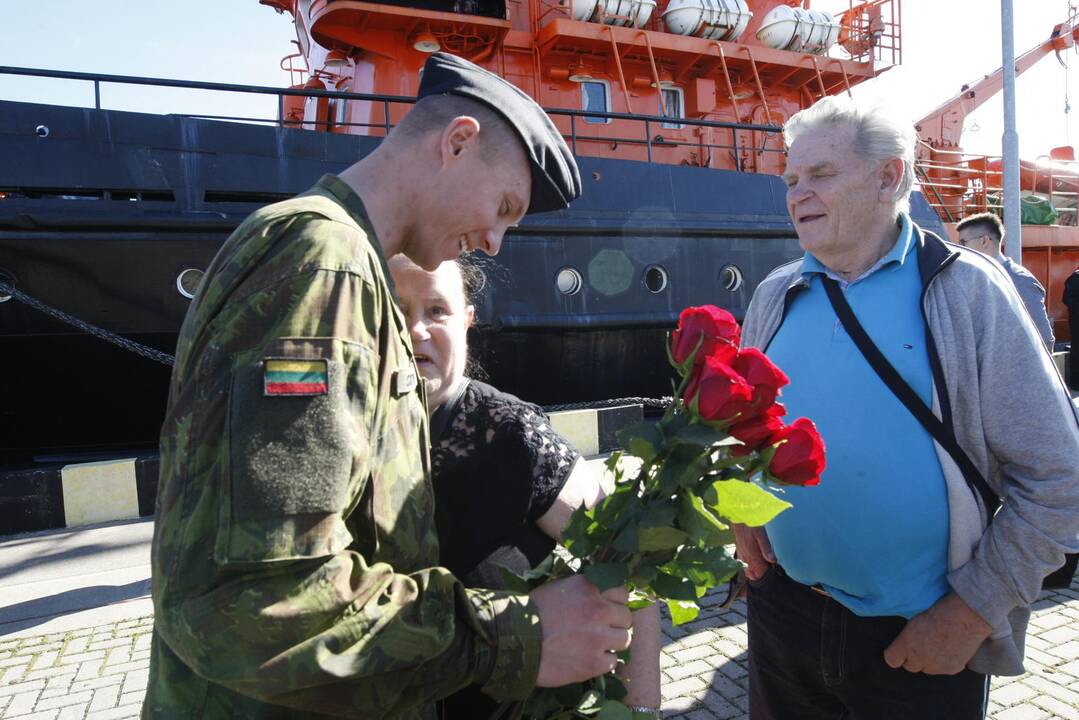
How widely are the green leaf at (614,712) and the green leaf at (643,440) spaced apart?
42 cm

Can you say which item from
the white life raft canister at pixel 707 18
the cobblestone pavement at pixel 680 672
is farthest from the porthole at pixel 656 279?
the cobblestone pavement at pixel 680 672

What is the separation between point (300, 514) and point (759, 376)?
64cm

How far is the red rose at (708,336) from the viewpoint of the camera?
1114 millimetres

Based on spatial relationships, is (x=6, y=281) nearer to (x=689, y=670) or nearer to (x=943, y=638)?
(x=689, y=670)

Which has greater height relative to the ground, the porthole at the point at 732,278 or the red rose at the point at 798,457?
the porthole at the point at 732,278

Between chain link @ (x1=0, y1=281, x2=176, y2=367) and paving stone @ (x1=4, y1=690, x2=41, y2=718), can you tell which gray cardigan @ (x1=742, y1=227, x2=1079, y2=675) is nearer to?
paving stone @ (x1=4, y1=690, x2=41, y2=718)

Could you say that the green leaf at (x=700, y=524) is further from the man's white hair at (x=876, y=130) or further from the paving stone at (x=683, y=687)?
the paving stone at (x=683, y=687)

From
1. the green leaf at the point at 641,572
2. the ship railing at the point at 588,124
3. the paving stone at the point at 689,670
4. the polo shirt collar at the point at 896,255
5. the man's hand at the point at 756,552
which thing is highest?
the ship railing at the point at 588,124

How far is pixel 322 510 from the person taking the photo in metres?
0.89

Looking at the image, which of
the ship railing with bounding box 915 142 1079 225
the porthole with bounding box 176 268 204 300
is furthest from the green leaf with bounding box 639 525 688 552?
the ship railing with bounding box 915 142 1079 225

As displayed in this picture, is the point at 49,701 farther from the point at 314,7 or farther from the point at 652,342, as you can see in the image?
the point at 314,7

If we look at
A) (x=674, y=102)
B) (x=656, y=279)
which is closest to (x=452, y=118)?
(x=656, y=279)

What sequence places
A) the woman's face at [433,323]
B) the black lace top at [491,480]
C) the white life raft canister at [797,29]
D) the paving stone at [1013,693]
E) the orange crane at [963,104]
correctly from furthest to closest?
the orange crane at [963,104] → the white life raft canister at [797,29] → the paving stone at [1013,693] → the woman's face at [433,323] → the black lace top at [491,480]

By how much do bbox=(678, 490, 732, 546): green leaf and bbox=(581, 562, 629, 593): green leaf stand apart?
11cm
